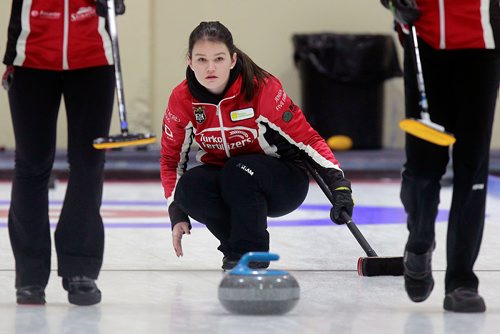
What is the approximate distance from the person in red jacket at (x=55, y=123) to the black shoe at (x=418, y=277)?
2.54ft

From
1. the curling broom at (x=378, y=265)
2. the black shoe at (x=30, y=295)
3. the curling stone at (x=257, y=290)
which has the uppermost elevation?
the curling stone at (x=257, y=290)

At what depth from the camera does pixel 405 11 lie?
2.38m

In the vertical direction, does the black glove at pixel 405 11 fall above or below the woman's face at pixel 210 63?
above

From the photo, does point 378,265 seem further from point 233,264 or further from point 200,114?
point 200,114

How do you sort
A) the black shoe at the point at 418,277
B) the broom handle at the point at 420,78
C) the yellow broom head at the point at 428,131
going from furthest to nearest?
the black shoe at the point at 418,277
the broom handle at the point at 420,78
the yellow broom head at the point at 428,131

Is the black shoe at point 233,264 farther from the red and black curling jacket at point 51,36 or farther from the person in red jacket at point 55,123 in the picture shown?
the red and black curling jacket at point 51,36

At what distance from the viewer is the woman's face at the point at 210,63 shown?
9.00 ft

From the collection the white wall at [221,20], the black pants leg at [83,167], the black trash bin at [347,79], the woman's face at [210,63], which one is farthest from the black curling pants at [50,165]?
the white wall at [221,20]

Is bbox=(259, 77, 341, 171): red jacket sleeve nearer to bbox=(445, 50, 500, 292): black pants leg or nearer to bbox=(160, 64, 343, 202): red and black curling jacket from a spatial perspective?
bbox=(160, 64, 343, 202): red and black curling jacket

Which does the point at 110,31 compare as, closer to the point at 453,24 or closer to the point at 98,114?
the point at 98,114

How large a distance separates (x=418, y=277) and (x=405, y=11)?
64 centimetres

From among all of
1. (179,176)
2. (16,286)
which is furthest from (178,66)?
(16,286)

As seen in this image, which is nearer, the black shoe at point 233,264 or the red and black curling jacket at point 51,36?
the red and black curling jacket at point 51,36

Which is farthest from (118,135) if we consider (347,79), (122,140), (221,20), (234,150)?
(221,20)
